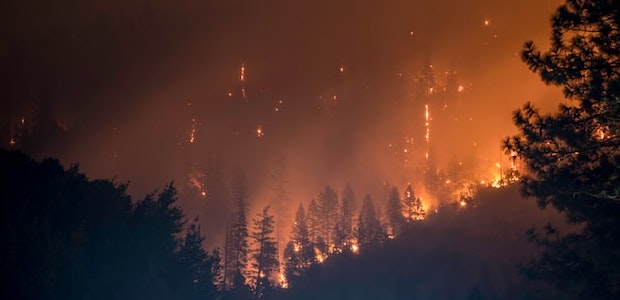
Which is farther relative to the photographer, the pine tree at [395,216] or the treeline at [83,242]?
the pine tree at [395,216]

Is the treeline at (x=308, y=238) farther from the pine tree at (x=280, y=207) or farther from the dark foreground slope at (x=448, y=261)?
the pine tree at (x=280, y=207)

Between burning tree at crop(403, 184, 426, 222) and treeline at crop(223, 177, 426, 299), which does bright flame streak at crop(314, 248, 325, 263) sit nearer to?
treeline at crop(223, 177, 426, 299)

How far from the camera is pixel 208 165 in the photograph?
126438 millimetres

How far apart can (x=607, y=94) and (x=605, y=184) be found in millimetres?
2376

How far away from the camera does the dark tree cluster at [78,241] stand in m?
15.1

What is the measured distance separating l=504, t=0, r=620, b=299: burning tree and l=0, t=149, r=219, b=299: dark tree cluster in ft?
53.6

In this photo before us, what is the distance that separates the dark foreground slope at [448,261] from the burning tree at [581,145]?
112ft

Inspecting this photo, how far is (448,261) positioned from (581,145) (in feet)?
156

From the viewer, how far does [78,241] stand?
18.5m

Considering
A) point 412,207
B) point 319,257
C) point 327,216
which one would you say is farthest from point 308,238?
point 412,207

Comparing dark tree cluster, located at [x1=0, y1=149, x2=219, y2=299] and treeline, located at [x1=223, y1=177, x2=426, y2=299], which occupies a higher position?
treeline, located at [x1=223, y1=177, x2=426, y2=299]

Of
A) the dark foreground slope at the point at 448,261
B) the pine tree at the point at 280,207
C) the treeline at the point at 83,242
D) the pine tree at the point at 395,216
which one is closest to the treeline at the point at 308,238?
the pine tree at the point at 395,216

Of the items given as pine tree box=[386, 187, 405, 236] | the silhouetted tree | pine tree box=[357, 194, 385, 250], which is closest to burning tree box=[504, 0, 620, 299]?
the silhouetted tree

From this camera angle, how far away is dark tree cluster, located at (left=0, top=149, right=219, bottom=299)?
594 inches
